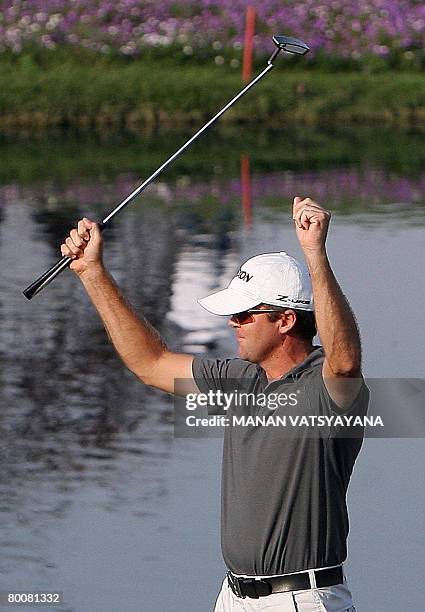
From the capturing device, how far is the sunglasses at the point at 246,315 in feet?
15.6

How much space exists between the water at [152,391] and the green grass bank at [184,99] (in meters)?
6.36

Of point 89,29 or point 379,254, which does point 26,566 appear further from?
point 89,29

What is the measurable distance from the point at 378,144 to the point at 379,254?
11.3 m

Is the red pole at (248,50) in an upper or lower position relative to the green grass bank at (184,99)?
upper

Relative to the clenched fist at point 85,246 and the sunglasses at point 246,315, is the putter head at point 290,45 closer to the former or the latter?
the clenched fist at point 85,246

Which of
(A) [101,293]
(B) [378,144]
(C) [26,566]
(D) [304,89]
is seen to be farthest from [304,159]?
(A) [101,293]

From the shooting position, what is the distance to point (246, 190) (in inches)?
876

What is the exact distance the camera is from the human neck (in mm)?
4758

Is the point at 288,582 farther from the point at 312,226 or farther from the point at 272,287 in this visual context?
the point at 312,226

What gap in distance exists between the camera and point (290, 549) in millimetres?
4613

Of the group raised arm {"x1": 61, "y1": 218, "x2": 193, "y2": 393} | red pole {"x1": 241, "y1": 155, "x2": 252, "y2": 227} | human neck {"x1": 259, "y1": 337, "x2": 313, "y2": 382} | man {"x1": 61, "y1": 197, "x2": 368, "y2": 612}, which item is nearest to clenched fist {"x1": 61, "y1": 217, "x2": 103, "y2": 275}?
raised arm {"x1": 61, "y1": 218, "x2": 193, "y2": 393}

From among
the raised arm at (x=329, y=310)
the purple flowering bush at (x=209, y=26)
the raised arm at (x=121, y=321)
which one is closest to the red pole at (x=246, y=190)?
the purple flowering bush at (x=209, y=26)

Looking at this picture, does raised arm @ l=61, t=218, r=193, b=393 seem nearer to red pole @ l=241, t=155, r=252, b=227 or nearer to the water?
the water

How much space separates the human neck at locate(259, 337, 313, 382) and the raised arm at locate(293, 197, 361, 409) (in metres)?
0.25
